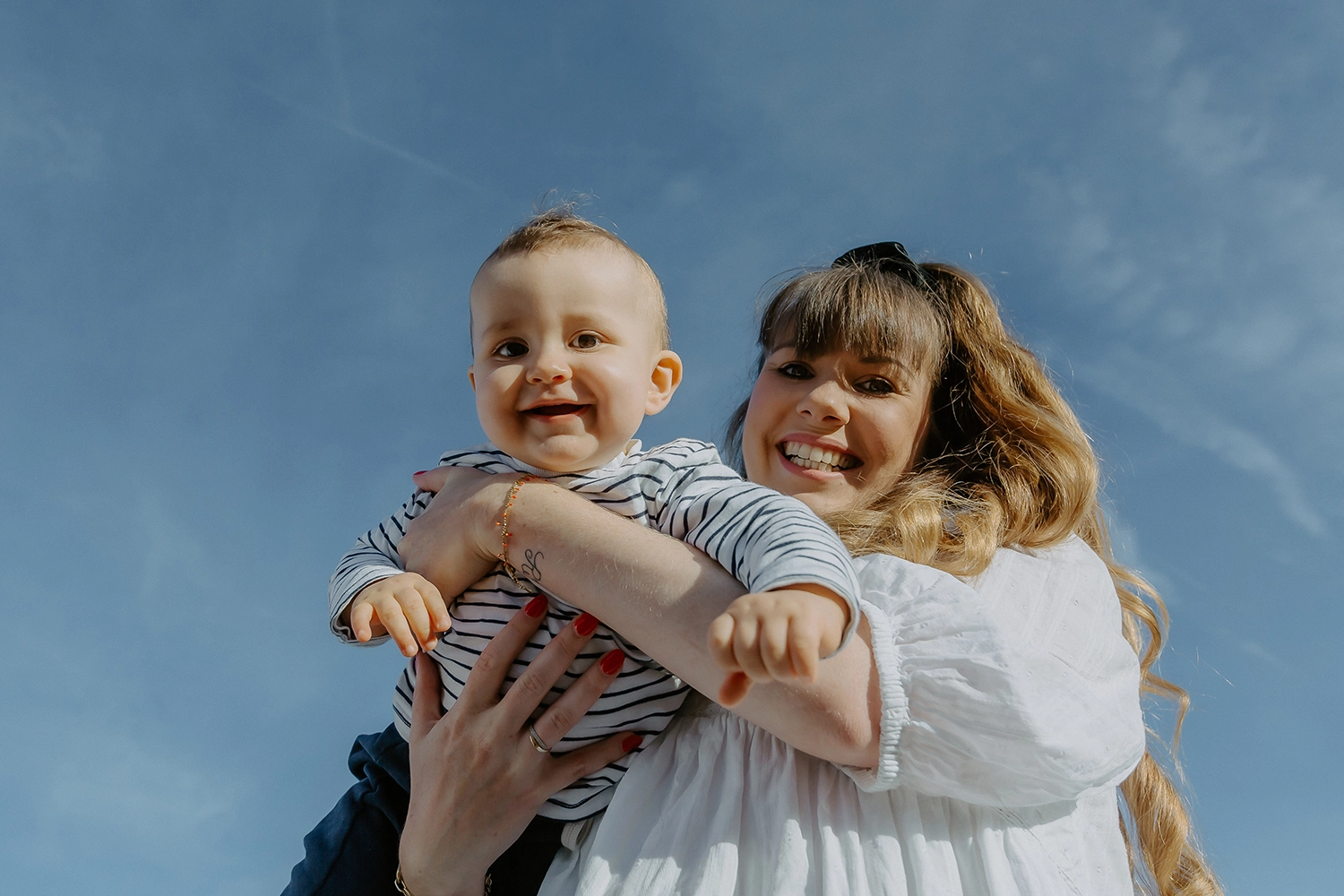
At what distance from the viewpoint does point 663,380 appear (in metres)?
2.81

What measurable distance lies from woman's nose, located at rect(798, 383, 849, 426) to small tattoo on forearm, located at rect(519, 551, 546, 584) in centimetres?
153

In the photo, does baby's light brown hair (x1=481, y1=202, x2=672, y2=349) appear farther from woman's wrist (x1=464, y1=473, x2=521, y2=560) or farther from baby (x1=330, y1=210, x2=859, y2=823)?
woman's wrist (x1=464, y1=473, x2=521, y2=560)

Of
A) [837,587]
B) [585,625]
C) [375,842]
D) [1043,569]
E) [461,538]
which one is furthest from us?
[375,842]

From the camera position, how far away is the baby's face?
248 centimetres

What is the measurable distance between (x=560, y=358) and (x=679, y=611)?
75 cm

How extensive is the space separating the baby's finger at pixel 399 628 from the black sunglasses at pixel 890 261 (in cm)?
252

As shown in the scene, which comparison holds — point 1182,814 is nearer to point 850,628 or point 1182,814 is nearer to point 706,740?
point 706,740

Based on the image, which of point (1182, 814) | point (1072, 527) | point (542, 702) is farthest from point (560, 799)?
point (1182, 814)

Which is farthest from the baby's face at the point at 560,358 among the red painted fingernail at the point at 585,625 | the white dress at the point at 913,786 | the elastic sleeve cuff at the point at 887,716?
the elastic sleeve cuff at the point at 887,716

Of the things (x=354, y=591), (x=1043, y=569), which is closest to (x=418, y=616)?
(x=354, y=591)

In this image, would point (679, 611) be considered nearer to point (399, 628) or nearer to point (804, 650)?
point (804, 650)

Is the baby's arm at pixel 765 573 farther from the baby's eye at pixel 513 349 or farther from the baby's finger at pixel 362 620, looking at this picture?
the baby's finger at pixel 362 620

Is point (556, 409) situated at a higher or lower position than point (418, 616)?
higher

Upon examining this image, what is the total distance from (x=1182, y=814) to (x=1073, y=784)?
1.82 m
